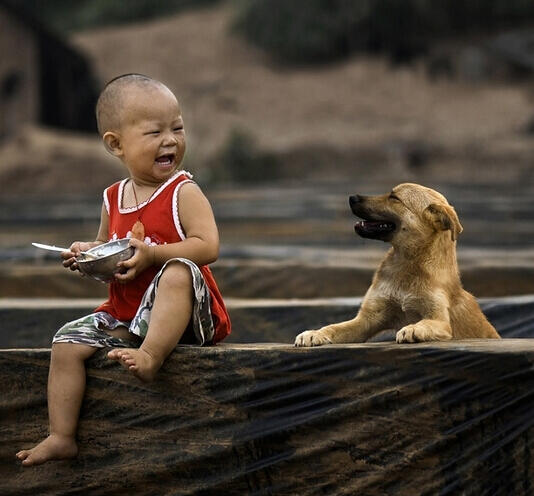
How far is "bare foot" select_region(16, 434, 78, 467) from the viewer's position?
3146 millimetres

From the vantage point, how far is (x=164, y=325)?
312 cm

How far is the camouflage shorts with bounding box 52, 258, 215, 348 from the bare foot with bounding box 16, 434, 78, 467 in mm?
292

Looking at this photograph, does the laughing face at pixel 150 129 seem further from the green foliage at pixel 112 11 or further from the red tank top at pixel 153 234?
the green foliage at pixel 112 11

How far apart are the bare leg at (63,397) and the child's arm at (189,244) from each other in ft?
0.88

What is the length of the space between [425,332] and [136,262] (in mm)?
886

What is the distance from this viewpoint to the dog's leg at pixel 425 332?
319 cm

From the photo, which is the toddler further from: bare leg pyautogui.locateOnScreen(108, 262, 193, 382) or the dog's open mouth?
the dog's open mouth

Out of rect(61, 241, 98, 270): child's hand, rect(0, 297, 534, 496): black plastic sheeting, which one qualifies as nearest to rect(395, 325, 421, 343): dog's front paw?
rect(0, 297, 534, 496): black plastic sheeting

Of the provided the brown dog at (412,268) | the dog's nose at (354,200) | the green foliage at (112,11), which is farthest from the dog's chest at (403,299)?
the green foliage at (112,11)

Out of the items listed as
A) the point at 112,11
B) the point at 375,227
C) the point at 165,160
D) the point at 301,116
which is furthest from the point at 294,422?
the point at 112,11

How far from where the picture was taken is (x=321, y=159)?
89.1 feet

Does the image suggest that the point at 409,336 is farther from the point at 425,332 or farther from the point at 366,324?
the point at 366,324

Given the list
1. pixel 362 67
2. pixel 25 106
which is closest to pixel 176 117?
pixel 25 106

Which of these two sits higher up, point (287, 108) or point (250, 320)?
point (287, 108)
